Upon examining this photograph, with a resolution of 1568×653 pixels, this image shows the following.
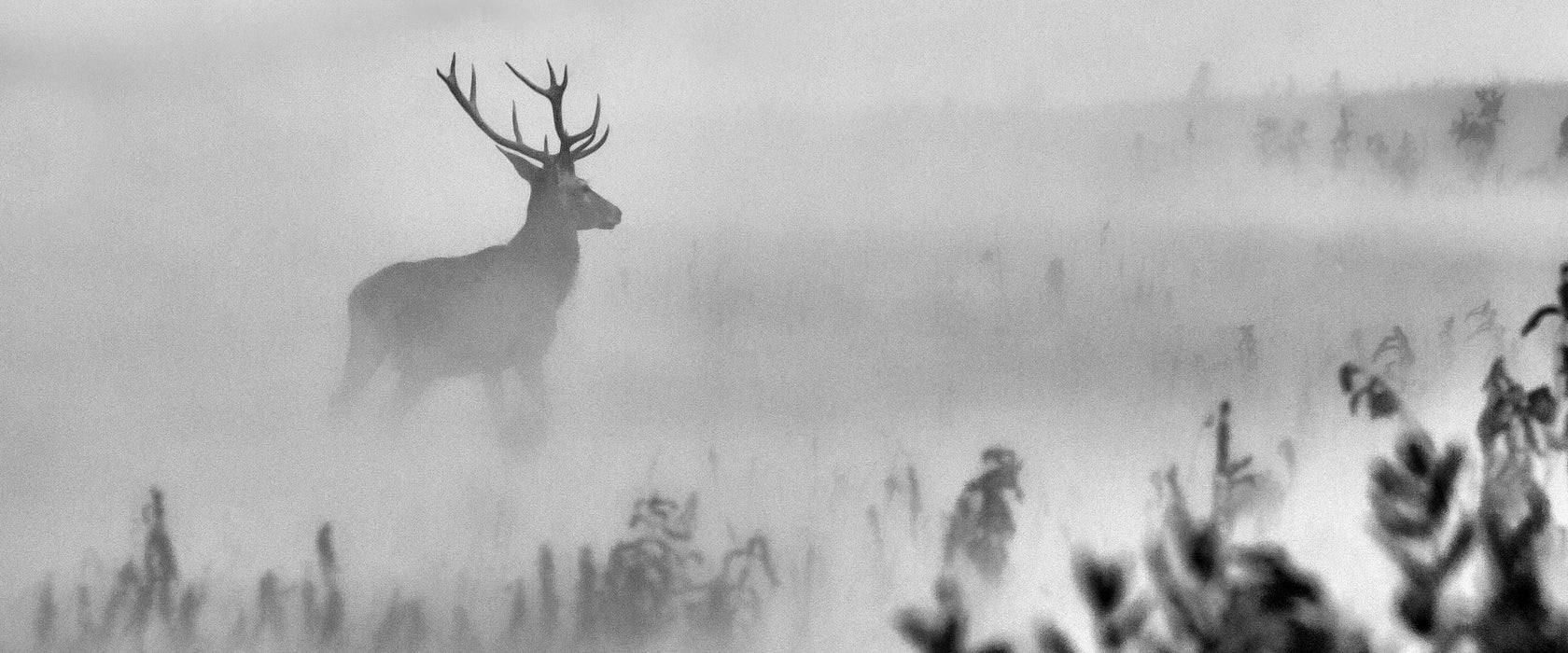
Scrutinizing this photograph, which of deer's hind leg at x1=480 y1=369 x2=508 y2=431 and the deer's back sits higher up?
the deer's back

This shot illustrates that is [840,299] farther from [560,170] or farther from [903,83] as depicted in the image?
[903,83]

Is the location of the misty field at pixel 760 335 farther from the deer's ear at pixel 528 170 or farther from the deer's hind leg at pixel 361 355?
the deer's ear at pixel 528 170

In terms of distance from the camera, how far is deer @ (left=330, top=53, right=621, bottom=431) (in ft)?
26.5

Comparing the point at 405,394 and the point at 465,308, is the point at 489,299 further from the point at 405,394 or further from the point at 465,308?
the point at 405,394

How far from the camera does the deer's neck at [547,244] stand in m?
8.20

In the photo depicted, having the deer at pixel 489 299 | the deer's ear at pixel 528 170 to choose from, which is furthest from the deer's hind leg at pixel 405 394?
the deer's ear at pixel 528 170

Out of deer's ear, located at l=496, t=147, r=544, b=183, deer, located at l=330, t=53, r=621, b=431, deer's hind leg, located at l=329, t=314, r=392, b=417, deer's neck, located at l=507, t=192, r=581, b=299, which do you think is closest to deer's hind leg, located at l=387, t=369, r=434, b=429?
deer, located at l=330, t=53, r=621, b=431

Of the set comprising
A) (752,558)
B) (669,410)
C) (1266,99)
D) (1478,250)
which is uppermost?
(1266,99)

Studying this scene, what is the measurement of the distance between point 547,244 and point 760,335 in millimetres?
931

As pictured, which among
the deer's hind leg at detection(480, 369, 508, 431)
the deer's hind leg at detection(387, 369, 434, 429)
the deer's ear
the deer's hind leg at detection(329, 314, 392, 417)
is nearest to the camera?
the deer's hind leg at detection(480, 369, 508, 431)

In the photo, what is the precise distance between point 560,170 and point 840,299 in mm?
1618

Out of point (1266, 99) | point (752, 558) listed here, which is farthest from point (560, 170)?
point (1266, 99)

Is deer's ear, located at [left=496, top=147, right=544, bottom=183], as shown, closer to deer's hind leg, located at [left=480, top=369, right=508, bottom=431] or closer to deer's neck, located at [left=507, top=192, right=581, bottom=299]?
deer's neck, located at [left=507, top=192, right=581, bottom=299]

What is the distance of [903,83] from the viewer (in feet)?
42.6
